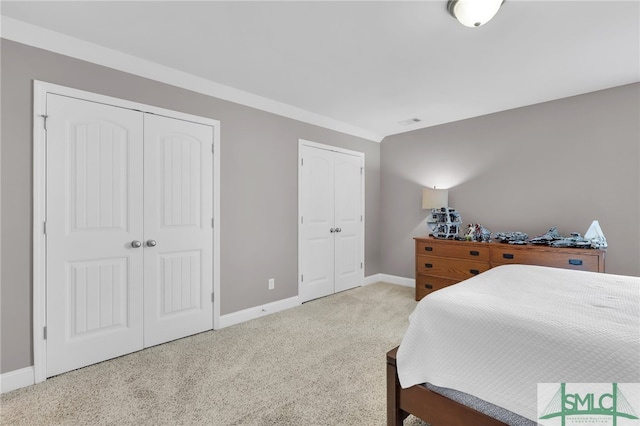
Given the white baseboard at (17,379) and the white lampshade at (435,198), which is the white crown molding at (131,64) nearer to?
the white lampshade at (435,198)

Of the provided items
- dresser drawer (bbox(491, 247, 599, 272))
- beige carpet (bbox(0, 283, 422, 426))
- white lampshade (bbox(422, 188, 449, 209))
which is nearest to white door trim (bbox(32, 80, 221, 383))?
beige carpet (bbox(0, 283, 422, 426))

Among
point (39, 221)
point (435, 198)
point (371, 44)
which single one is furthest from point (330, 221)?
point (39, 221)

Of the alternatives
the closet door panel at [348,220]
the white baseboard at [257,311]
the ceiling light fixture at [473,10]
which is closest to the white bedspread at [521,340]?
the ceiling light fixture at [473,10]

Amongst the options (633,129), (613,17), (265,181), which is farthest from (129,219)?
(633,129)

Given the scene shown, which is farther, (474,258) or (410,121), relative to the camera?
(410,121)

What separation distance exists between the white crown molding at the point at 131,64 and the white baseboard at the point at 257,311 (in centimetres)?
224

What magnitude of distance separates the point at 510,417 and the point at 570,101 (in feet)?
11.5

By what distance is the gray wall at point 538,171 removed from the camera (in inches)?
120

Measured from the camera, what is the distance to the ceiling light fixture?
69.7 inches

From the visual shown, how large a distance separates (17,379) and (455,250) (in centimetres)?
406

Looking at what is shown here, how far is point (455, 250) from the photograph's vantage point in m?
3.68

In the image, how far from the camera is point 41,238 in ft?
7.10

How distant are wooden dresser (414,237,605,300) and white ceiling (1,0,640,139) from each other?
5.44ft

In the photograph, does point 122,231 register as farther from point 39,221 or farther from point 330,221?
point 330,221
